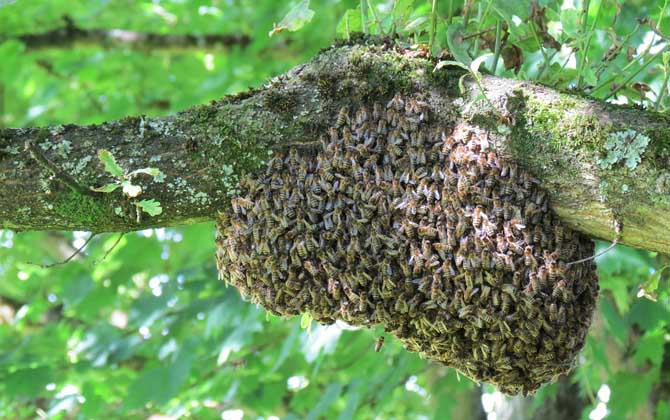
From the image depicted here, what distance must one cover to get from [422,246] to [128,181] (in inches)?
34.4

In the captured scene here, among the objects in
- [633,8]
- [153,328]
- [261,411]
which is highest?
[633,8]

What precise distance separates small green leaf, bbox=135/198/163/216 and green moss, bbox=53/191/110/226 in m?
0.14

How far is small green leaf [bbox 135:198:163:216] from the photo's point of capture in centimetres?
232

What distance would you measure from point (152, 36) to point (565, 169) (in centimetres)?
526

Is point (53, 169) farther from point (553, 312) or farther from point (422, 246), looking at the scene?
point (553, 312)

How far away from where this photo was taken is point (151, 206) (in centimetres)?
232

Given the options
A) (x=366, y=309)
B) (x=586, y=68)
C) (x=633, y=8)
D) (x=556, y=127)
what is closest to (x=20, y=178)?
(x=366, y=309)

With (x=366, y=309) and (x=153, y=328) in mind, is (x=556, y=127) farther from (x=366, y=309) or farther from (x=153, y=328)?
(x=153, y=328)

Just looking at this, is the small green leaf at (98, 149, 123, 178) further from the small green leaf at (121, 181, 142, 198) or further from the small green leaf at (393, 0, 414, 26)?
the small green leaf at (393, 0, 414, 26)

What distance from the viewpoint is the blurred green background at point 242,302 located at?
319cm

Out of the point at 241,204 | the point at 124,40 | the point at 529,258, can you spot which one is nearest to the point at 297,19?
the point at 241,204

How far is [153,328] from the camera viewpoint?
5594mm

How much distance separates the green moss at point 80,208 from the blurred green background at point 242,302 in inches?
34.3

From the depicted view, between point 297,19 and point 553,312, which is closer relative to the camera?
point 553,312
